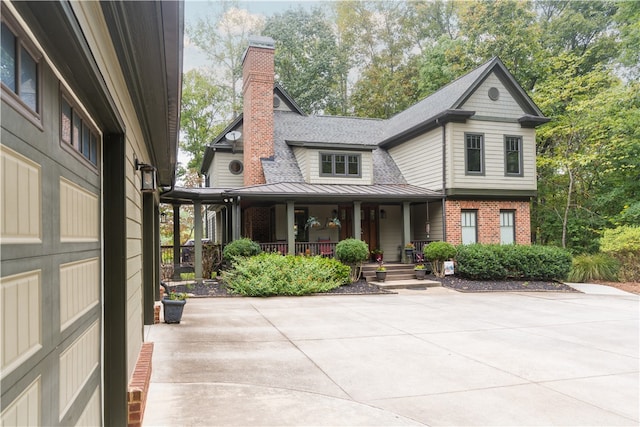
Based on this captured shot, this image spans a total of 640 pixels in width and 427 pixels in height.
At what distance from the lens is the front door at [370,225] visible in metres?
17.7

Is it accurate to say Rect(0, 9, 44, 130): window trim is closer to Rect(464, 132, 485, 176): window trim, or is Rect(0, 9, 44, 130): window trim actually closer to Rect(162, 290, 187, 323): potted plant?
Rect(162, 290, 187, 323): potted plant

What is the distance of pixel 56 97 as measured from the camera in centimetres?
192

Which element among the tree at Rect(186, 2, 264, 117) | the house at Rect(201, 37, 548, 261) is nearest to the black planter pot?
the house at Rect(201, 37, 548, 261)

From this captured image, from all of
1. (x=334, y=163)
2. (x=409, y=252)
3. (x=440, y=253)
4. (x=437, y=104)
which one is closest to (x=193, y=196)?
(x=334, y=163)

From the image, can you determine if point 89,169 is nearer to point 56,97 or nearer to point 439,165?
point 56,97

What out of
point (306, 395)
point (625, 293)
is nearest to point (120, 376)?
point (306, 395)

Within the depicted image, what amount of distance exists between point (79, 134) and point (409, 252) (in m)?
14.4

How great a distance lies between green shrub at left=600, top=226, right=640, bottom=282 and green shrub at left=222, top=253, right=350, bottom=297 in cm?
938

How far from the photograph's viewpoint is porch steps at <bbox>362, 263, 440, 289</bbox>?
13.6 m

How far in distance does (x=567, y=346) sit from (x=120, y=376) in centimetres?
598

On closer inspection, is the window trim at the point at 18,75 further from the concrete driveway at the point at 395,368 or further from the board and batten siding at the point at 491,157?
the board and batten siding at the point at 491,157

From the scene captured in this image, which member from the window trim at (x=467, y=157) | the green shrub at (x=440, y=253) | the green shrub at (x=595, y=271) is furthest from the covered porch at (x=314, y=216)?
the green shrub at (x=595, y=271)

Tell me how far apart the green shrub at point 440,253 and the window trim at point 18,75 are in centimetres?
1388

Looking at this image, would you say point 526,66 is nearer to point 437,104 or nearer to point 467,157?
point 437,104
